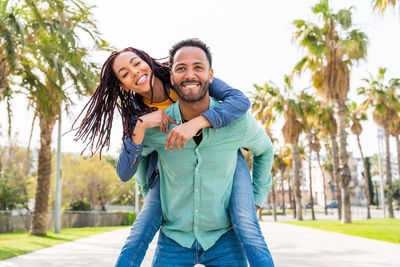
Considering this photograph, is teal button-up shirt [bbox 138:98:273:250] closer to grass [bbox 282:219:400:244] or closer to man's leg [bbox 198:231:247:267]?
man's leg [bbox 198:231:247:267]

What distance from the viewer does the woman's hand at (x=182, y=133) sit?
83.5 inches

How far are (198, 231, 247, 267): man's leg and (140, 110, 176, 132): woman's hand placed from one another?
76cm

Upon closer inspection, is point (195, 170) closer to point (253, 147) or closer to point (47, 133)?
point (253, 147)

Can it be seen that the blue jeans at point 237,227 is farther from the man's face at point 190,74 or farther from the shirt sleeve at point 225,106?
the man's face at point 190,74

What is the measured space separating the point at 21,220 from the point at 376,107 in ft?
83.1

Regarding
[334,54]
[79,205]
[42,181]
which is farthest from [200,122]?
[79,205]

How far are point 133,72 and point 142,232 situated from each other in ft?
3.15

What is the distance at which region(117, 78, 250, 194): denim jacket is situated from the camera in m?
2.25

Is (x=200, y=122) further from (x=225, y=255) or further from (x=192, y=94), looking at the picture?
(x=225, y=255)

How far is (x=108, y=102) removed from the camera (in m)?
2.65

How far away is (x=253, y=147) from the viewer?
256cm

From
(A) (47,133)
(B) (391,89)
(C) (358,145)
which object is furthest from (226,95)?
(C) (358,145)

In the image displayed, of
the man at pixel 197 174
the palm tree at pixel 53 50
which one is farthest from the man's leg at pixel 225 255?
the palm tree at pixel 53 50

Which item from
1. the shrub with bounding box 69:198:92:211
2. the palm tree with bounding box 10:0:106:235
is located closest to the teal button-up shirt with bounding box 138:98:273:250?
the palm tree with bounding box 10:0:106:235
